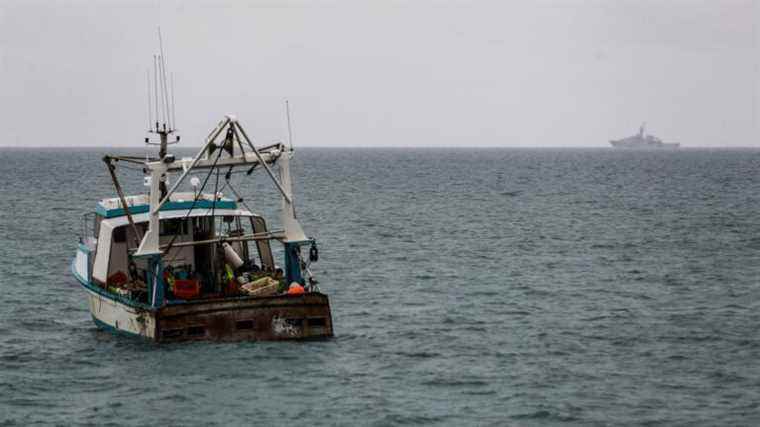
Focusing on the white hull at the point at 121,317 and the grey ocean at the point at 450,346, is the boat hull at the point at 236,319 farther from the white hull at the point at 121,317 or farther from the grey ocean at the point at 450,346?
the grey ocean at the point at 450,346

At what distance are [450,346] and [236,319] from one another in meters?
6.38

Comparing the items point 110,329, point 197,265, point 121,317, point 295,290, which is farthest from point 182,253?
point 295,290

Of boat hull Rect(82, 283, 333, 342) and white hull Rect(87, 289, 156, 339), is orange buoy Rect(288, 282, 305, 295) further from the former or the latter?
Result: white hull Rect(87, 289, 156, 339)

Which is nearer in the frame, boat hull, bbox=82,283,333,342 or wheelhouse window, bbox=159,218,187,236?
boat hull, bbox=82,283,333,342

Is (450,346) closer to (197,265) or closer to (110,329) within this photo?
(197,265)

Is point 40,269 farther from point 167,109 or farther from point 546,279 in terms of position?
point 546,279

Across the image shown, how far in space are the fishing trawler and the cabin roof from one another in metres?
0.03

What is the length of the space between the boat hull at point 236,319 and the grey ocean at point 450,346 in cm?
35

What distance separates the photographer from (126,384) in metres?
26.1

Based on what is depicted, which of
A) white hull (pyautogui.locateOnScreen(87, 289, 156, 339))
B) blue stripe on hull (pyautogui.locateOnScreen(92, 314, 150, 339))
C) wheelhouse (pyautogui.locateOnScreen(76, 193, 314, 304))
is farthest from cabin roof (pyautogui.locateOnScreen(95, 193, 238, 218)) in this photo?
blue stripe on hull (pyautogui.locateOnScreen(92, 314, 150, 339))

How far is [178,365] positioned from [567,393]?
9812 millimetres

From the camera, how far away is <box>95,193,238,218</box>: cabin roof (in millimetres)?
31281

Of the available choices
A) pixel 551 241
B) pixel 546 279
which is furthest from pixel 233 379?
pixel 551 241

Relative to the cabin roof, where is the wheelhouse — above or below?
below
